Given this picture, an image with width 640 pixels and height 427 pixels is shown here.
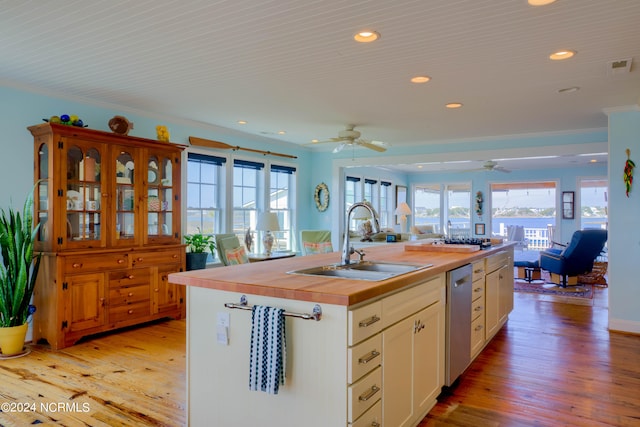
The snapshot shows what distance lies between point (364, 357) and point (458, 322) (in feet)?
4.34

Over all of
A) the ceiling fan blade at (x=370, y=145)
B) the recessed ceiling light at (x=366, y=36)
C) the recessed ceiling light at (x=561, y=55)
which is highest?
the recessed ceiling light at (x=366, y=36)

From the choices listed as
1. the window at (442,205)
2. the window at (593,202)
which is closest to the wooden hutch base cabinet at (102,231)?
the window at (442,205)

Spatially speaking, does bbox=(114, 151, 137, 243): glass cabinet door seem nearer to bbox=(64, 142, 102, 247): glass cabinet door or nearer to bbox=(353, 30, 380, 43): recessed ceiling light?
bbox=(64, 142, 102, 247): glass cabinet door

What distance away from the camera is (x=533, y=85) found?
3729 millimetres

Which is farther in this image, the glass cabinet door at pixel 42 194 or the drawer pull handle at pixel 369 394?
the glass cabinet door at pixel 42 194

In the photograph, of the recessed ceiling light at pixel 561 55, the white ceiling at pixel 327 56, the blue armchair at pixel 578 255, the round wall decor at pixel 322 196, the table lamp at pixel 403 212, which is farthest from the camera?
the table lamp at pixel 403 212

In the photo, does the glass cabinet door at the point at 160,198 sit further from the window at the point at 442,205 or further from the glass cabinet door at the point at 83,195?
the window at the point at 442,205

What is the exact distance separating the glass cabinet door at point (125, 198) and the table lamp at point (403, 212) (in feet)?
21.4

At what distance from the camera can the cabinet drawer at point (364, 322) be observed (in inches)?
68.2

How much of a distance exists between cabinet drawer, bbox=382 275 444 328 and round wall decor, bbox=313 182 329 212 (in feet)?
16.4

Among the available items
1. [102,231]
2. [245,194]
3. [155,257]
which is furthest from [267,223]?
[102,231]

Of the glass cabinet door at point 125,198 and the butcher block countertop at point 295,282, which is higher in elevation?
the glass cabinet door at point 125,198

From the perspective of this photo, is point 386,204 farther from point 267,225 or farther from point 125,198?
point 125,198

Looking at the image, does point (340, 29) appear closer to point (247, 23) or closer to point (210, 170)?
point (247, 23)
